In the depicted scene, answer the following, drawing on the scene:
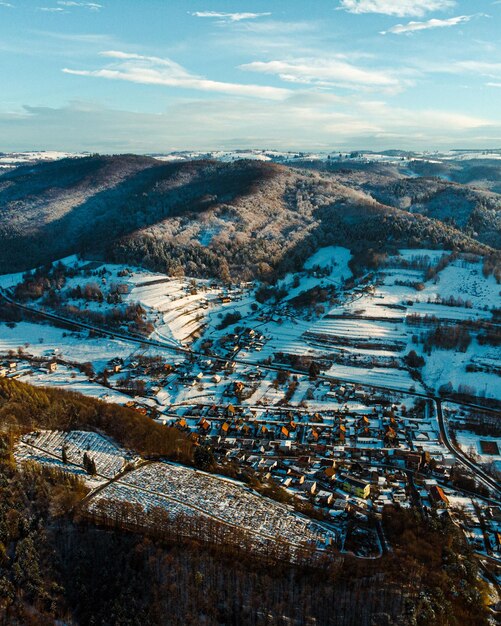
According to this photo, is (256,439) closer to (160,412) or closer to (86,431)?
(160,412)

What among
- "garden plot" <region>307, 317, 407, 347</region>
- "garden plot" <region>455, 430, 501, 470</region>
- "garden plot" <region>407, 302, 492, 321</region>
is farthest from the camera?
"garden plot" <region>407, 302, 492, 321</region>

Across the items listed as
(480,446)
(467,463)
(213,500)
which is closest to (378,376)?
(480,446)

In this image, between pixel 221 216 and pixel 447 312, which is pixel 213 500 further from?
pixel 221 216

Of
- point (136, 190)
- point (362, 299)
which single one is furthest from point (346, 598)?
point (136, 190)

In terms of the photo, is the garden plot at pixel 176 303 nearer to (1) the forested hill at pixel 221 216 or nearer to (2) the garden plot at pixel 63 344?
(1) the forested hill at pixel 221 216

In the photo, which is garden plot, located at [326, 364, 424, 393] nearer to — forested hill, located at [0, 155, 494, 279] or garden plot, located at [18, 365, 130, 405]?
garden plot, located at [18, 365, 130, 405]

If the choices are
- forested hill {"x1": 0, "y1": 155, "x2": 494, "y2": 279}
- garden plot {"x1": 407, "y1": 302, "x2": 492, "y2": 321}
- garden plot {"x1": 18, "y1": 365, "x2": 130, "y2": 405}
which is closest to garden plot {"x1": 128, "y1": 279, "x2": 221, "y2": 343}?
forested hill {"x1": 0, "y1": 155, "x2": 494, "y2": 279}

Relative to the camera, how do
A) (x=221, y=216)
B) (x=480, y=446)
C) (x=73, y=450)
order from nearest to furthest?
(x=73, y=450)
(x=480, y=446)
(x=221, y=216)
